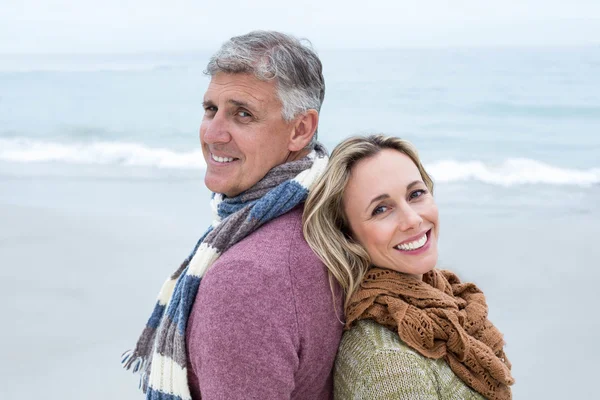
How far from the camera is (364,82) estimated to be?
1714 cm

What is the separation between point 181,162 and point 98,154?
5.23 ft

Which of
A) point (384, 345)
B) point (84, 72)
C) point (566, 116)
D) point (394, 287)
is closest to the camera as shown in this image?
point (384, 345)

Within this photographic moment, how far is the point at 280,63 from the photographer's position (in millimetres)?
2023

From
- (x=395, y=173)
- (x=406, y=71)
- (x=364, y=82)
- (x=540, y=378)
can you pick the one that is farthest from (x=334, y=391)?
(x=406, y=71)

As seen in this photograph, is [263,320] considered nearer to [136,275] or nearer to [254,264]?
[254,264]

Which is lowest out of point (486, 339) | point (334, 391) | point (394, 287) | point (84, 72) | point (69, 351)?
point (84, 72)

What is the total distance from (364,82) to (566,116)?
4927 mm

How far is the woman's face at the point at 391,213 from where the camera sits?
2.05 m

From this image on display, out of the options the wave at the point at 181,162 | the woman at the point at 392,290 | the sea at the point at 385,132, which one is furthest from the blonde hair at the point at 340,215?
the wave at the point at 181,162

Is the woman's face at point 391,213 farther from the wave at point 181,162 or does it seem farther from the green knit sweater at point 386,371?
the wave at point 181,162

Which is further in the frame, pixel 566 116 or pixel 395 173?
pixel 566 116

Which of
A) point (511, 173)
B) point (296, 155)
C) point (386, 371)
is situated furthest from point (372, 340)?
point (511, 173)

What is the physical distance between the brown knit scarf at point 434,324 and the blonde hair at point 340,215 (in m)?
0.06

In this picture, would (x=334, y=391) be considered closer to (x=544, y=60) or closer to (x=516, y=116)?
(x=516, y=116)
